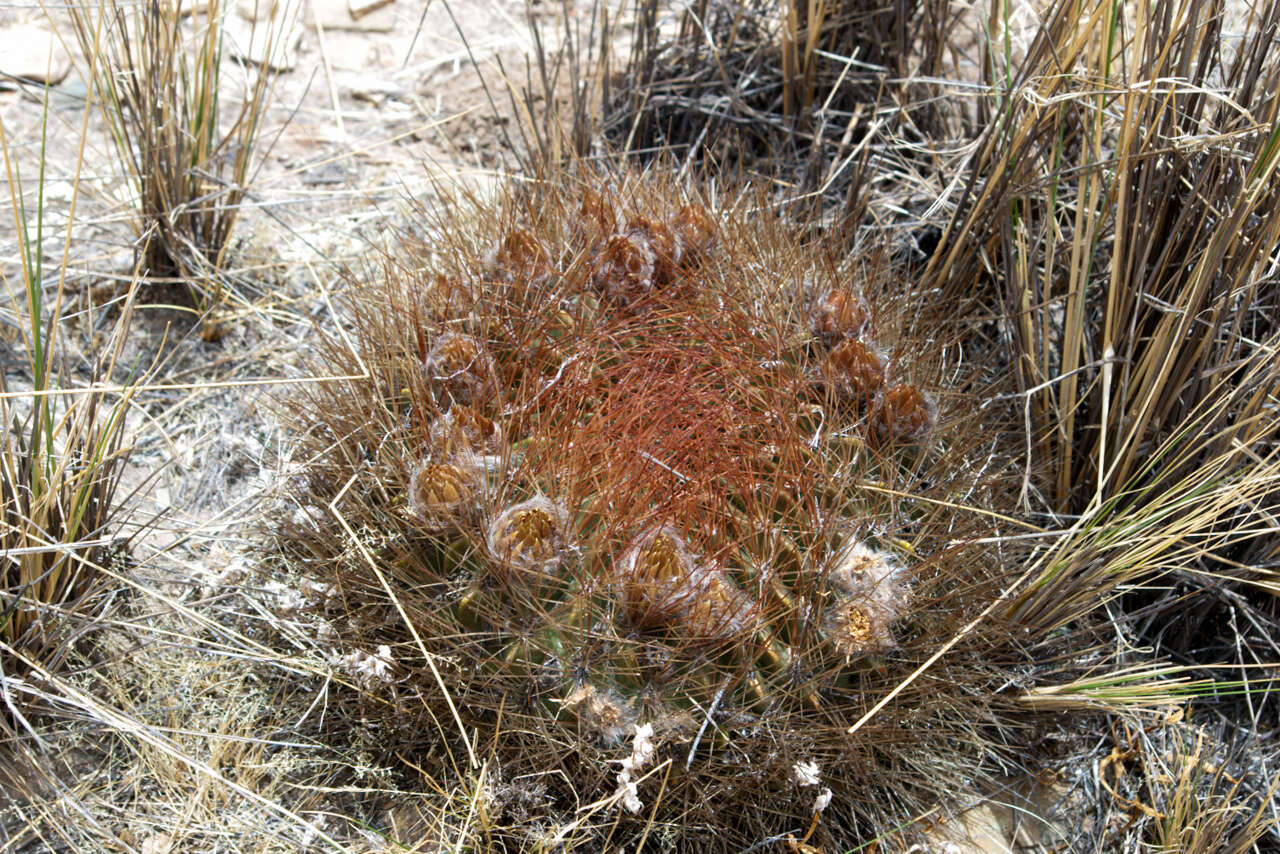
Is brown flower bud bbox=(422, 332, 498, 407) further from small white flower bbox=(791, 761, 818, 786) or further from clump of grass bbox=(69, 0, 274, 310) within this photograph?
clump of grass bbox=(69, 0, 274, 310)

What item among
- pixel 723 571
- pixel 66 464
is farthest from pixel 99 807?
pixel 723 571

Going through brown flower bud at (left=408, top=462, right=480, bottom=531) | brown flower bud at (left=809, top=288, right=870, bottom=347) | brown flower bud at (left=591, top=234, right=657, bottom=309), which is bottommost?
brown flower bud at (left=408, top=462, right=480, bottom=531)

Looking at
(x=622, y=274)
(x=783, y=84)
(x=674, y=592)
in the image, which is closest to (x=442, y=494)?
(x=674, y=592)

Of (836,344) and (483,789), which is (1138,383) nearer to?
(836,344)

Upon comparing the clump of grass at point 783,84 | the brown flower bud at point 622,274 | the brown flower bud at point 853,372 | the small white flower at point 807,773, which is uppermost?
the clump of grass at point 783,84

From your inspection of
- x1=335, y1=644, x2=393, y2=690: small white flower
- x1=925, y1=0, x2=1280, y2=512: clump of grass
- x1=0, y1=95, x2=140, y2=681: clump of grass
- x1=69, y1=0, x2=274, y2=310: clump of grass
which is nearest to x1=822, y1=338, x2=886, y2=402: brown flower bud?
x1=925, y1=0, x2=1280, y2=512: clump of grass

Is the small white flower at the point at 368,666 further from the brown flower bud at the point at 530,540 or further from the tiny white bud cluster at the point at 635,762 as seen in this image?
the tiny white bud cluster at the point at 635,762

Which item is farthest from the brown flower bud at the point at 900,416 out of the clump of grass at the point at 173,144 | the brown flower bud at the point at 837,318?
the clump of grass at the point at 173,144
